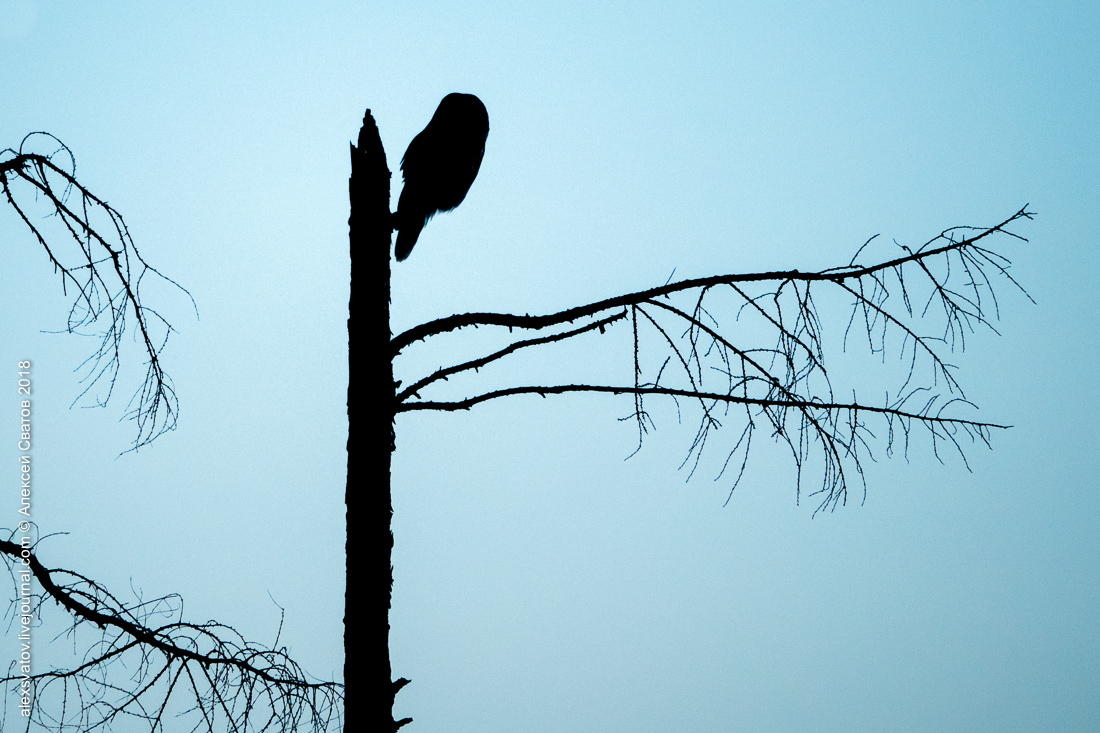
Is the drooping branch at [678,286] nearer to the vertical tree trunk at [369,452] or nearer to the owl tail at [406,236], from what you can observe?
the vertical tree trunk at [369,452]

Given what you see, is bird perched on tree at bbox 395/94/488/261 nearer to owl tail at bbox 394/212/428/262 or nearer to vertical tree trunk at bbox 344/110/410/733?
owl tail at bbox 394/212/428/262

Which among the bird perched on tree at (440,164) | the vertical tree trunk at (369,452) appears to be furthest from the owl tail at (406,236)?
the vertical tree trunk at (369,452)

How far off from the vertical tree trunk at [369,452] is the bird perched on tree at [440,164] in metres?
1.58

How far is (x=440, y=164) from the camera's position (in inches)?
197

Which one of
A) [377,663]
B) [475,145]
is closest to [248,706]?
[377,663]

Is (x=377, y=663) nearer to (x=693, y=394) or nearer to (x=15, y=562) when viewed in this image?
(x=15, y=562)

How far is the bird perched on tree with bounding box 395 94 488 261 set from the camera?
4.89 metres

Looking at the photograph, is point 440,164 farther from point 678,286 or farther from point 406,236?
point 678,286

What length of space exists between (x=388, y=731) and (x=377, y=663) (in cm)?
21

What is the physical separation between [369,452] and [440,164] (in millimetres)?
2606

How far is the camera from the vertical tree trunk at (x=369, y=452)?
270 cm

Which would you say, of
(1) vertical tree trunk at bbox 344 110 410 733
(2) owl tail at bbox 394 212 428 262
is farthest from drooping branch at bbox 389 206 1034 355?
(2) owl tail at bbox 394 212 428 262

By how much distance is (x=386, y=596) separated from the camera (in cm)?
277

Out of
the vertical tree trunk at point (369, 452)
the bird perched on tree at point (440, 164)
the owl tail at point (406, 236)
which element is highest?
the bird perched on tree at point (440, 164)
